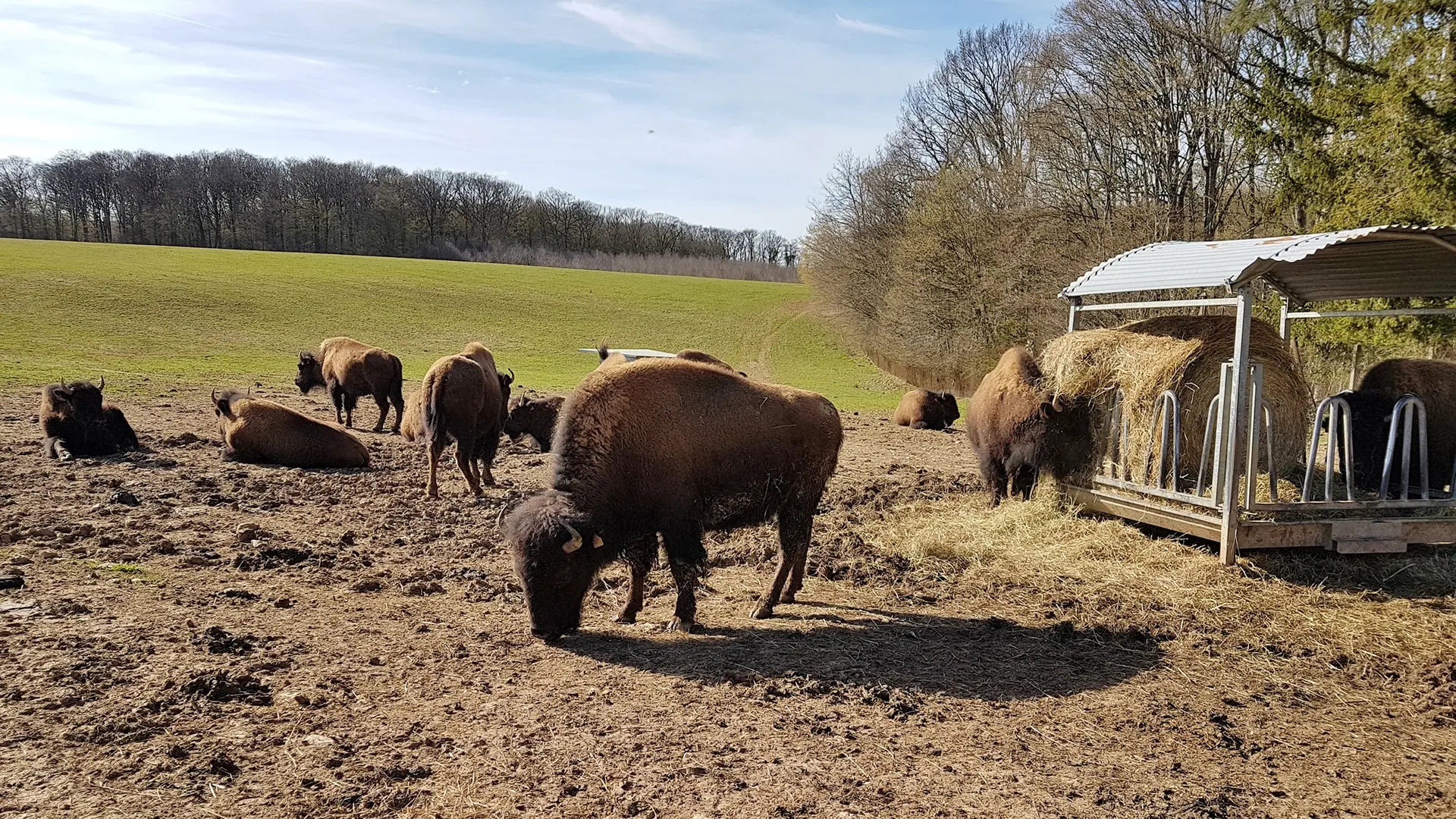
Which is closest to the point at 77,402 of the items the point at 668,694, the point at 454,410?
the point at 454,410

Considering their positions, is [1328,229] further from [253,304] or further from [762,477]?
[253,304]

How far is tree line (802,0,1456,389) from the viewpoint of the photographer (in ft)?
47.3

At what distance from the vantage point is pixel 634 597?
7.22 metres

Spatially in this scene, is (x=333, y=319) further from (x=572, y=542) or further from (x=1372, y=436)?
(x=1372, y=436)

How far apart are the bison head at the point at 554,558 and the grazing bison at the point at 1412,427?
8268 millimetres

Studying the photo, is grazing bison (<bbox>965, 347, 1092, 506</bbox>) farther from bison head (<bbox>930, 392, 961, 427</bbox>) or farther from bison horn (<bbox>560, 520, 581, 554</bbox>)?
bison head (<bbox>930, 392, 961, 427</bbox>)

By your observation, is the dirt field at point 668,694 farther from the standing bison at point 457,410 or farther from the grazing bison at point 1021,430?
the standing bison at point 457,410

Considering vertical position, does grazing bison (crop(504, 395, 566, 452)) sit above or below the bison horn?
below

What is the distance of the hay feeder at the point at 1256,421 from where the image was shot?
25.0ft

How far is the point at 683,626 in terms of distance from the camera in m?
6.80

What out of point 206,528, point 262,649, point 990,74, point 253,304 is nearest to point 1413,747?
point 262,649

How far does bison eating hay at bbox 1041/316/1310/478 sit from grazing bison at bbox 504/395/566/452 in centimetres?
995

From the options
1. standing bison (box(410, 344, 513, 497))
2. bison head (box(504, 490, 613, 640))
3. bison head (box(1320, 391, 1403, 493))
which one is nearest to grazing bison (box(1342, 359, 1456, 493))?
bison head (box(1320, 391, 1403, 493))

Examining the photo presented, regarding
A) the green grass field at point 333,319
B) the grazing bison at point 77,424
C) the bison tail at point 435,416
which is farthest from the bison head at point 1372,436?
the green grass field at point 333,319
